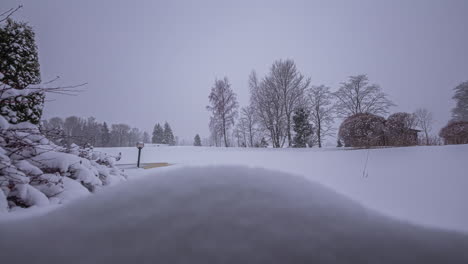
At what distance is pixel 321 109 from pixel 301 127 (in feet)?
16.0

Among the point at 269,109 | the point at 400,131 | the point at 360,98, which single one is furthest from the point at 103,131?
the point at 360,98

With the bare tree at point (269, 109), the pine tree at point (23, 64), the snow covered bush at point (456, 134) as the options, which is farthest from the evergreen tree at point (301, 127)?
the pine tree at point (23, 64)

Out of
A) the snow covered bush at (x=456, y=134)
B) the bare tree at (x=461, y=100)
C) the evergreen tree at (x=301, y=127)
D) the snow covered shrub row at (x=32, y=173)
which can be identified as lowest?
the snow covered shrub row at (x=32, y=173)

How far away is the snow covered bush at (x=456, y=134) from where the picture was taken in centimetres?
442

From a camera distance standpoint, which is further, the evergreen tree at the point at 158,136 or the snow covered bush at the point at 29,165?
the evergreen tree at the point at 158,136

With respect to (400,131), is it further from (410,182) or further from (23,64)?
(23,64)

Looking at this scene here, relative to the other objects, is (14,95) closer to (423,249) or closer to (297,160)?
(423,249)

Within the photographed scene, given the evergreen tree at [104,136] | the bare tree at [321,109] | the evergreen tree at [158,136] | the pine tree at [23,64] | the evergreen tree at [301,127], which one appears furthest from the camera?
the evergreen tree at [158,136]

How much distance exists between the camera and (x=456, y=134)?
475 centimetres

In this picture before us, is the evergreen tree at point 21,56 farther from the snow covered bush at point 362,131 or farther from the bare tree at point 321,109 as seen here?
the bare tree at point 321,109

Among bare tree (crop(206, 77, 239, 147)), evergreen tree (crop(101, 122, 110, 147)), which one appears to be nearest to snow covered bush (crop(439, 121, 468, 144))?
bare tree (crop(206, 77, 239, 147))

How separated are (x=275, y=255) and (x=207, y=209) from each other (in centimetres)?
83

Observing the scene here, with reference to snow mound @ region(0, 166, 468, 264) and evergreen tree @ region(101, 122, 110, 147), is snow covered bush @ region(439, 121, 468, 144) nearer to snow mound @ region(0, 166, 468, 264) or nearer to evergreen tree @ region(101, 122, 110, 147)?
snow mound @ region(0, 166, 468, 264)

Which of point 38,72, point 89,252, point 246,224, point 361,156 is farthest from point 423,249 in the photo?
point 38,72
